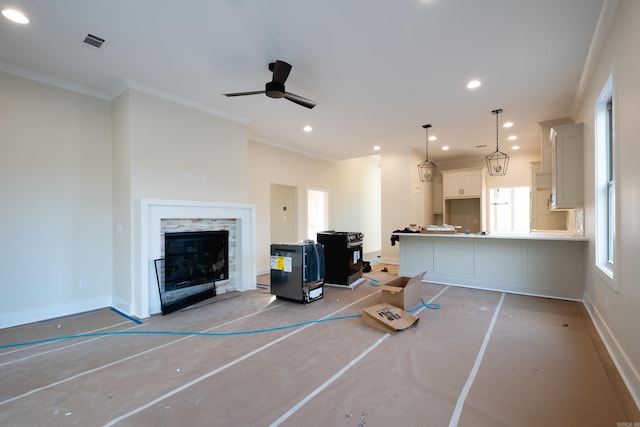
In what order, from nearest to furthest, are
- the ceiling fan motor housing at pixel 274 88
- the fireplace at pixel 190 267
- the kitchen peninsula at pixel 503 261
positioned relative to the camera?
the ceiling fan motor housing at pixel 274 88
the fireplace at pixel 190 267
the kitchen peninsula at pixel 503 261

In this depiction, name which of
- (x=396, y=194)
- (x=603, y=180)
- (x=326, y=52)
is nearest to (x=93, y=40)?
(x=326, y=52)

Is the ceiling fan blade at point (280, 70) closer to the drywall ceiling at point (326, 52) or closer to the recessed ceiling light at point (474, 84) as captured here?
the drywall ceiling at point (326, 52)

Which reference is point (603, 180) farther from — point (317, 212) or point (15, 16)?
point (317, 212)

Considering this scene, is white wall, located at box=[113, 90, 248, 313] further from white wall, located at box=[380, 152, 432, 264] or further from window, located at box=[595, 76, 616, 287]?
window, located at box=[595, 76, 616, 287]

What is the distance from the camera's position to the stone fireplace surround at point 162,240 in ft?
12.0

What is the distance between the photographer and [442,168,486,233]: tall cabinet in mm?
7906

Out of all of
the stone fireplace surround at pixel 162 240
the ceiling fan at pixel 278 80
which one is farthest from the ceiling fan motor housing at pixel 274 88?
the stone fireplace surround at pixel 162 240

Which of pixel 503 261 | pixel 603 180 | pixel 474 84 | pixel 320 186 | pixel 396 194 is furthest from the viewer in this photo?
pixel 320 186

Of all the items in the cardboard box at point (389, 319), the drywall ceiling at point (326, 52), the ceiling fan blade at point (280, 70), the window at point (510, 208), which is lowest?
the cardboard box at point (389, 319)

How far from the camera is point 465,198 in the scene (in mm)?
8359

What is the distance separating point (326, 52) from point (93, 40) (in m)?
2.34

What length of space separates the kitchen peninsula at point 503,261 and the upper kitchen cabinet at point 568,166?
56 cm

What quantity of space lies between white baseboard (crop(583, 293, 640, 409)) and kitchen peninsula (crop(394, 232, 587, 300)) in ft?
3.23

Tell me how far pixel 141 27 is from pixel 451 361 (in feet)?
13.4
